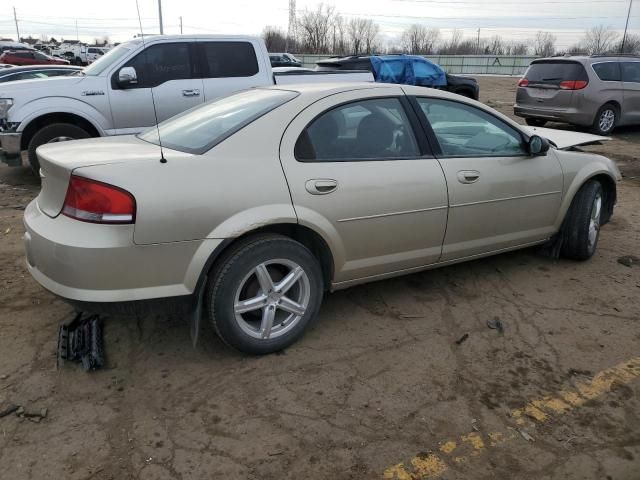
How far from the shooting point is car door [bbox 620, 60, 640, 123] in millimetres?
12383

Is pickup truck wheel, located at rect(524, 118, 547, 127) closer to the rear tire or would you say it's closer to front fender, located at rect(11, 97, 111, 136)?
the rear tire

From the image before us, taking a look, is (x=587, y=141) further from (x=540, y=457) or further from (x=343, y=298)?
(x=540, y=457)

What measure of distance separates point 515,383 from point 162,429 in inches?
75.6

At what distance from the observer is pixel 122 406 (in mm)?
2816

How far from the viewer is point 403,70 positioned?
1246 centimetres

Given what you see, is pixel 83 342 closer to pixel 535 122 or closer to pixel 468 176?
pixel 468 176

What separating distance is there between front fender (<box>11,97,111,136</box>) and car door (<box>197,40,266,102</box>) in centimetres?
147

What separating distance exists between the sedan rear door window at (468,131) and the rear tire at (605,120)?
915 cm

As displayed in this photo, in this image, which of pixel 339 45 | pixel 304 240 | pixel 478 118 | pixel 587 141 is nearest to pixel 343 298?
pixel 304 240

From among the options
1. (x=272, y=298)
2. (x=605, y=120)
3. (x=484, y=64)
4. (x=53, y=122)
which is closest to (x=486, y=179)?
(x=272, y=298)

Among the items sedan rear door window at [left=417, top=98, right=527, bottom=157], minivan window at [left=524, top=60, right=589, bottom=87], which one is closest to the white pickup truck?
sedan rear door window at [left=417, top=98, right=527, bottom=157]

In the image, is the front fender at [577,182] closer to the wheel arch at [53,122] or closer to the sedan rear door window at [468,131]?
the sedan rear door window at [468,131]

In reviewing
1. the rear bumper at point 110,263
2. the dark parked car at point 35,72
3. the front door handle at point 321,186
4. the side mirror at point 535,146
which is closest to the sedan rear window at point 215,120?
the front door handle at point 321,186

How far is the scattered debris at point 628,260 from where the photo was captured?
492 cm
